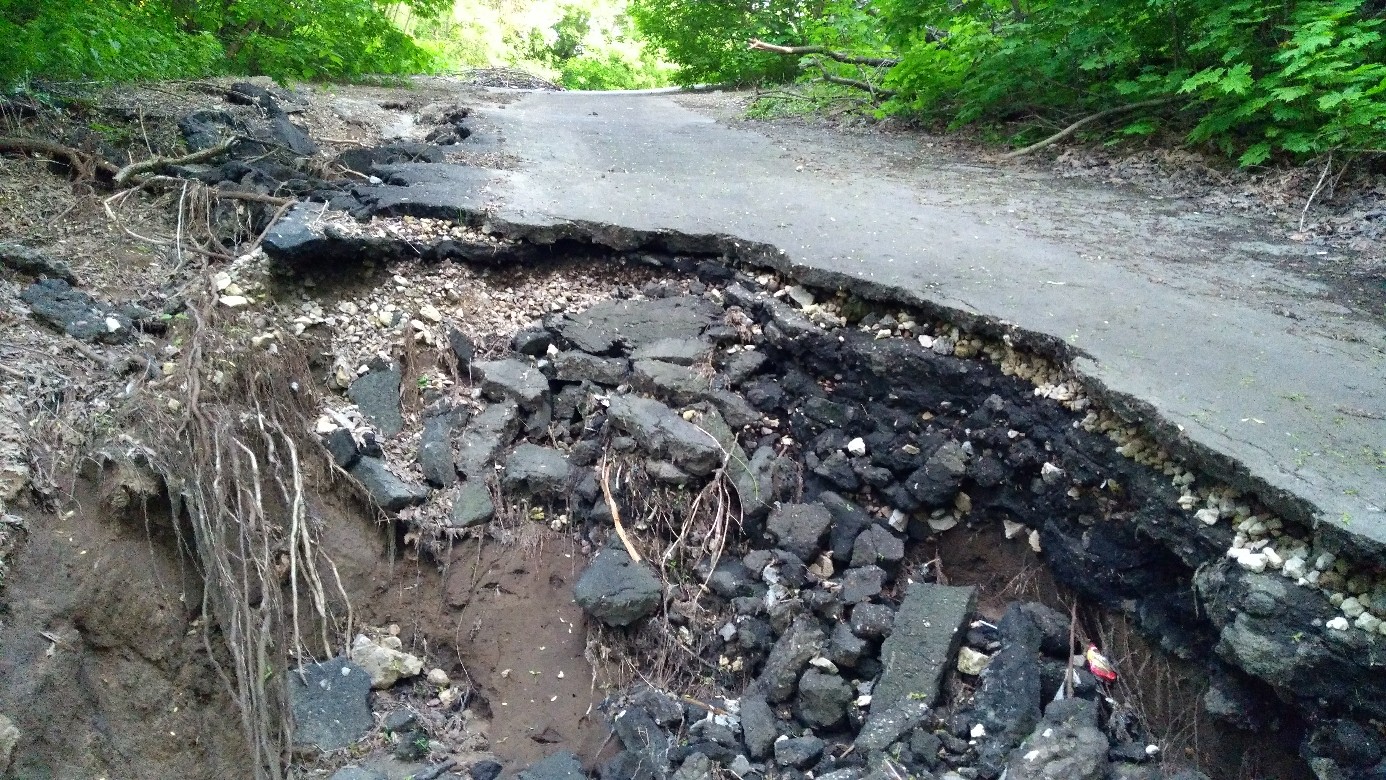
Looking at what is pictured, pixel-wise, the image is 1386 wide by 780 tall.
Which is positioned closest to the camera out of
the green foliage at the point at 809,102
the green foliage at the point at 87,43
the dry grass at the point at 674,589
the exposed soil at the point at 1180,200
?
the dry grass at the point at 674,589

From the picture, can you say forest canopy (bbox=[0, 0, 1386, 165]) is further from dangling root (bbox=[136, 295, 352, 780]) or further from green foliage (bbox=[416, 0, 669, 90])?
green foliage (bbox=[416, 0, 669, 90])

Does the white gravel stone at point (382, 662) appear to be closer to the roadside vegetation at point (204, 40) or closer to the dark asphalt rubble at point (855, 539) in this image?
the dark asphalt rubble at point (855, 539)

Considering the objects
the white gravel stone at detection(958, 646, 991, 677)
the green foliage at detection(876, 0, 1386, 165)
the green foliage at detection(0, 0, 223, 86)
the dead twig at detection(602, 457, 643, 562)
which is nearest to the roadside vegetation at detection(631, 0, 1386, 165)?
the green foliage at detection(876, 0, 1386, 165)

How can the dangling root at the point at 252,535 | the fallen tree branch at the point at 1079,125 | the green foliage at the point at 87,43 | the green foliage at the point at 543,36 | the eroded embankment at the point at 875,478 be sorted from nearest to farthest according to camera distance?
the eroded embankment at the point at 875,478 < the dangling root at the point at 252,535 < the green foliage at the point at 87,43 < the fallen tree branch at the point at 1079,125 < the green foliage at the point at 543,36

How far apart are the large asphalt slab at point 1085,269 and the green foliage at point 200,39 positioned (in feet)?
8.09

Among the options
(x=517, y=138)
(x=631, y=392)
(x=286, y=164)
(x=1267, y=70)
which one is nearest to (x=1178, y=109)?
(x=1267, y=70)

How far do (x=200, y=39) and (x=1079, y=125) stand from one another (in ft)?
23.0

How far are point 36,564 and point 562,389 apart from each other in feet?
7.34

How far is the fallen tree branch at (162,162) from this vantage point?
4.89m

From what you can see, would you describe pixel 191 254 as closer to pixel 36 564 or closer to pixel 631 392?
pixel 36 564

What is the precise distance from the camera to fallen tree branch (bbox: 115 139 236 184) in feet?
16.0

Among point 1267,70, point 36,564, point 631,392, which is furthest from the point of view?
point 1267,70

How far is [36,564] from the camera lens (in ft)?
10.0

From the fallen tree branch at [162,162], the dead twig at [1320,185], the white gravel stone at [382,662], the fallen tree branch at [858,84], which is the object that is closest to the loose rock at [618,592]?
the white gravel stone at [382,662]
